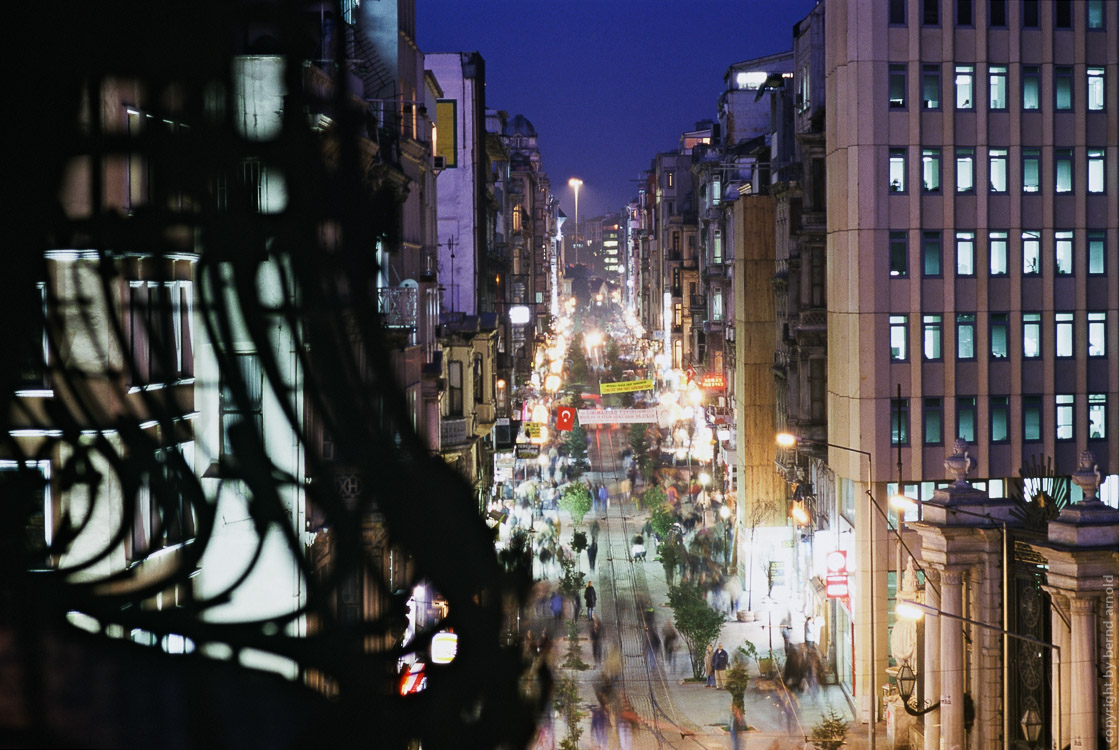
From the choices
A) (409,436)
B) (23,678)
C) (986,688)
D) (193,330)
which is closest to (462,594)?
(409,436)

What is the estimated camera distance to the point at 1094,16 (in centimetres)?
3419

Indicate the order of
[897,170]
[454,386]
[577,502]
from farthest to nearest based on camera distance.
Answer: [577,502]
[454,386]
[897,170]

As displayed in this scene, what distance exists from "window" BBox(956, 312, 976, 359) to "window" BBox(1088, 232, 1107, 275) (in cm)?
350

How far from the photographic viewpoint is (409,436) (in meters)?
5.74

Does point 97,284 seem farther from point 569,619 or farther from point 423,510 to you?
point 569,619

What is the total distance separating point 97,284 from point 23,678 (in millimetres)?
1702

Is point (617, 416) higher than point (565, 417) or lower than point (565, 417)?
higher

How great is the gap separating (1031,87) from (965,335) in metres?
6.76

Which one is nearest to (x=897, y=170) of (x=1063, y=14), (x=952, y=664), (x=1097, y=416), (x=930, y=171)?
(x=930, y=171)

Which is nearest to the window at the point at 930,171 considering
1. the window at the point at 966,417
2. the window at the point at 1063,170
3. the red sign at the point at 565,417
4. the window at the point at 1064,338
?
the window at the point at 1063,170

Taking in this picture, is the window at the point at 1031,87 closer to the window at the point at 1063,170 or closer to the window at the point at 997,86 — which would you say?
the window at the point at 997,86

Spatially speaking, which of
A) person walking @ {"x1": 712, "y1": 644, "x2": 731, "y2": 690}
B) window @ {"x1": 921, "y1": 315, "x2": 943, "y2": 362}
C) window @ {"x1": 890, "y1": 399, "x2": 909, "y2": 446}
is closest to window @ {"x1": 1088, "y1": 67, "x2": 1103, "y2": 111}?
window @ {"x1": 921, "y1": 315, "x2": 943, "y2": 362}

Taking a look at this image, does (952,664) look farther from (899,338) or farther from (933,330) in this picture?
(933,330)

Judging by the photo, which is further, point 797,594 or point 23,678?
point 797,594
